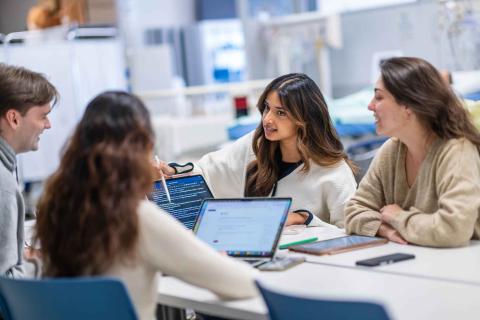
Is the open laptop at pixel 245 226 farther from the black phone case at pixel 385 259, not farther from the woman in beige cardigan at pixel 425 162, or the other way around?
the woman in beige cardigan at pixel 425 162

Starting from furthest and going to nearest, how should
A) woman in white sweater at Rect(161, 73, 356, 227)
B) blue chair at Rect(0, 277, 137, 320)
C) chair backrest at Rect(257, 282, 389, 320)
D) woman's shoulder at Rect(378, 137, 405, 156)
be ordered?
woman in white sweater at Rect(161, 73, 356, 227) → woman's shoulder at Rect(378, 137, 405, 156) → blue chair at Rect(0, 277, 137, 320) → chair backrest at Rect(257, 282, 389, 320)

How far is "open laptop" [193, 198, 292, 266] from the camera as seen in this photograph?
2.32 meters

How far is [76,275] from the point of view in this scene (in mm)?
1838

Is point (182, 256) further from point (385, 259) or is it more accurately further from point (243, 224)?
point (385, 259)

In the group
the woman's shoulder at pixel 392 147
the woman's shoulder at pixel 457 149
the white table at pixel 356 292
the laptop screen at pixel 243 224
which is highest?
the woman's shoulder at pixel 457 149

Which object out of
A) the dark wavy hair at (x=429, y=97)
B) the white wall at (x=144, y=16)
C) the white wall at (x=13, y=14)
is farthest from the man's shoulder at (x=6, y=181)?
the white wall at (x=13, y=14)

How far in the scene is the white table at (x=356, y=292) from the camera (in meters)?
1.79

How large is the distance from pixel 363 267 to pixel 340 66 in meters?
4.09

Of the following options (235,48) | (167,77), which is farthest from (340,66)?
(235,48)

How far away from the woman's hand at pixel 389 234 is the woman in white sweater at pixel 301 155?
45cm

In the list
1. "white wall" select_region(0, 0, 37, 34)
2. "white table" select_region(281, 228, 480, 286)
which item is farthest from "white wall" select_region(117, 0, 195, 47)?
"white table" select_region(281, 228, 480, 286)

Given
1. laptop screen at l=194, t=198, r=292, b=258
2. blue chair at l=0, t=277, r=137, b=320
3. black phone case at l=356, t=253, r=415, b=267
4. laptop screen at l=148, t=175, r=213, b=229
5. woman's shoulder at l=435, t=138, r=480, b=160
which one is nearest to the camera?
blue chair at l=0, t=277, r=137, b=320

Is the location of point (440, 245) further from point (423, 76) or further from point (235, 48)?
point (235, 48)

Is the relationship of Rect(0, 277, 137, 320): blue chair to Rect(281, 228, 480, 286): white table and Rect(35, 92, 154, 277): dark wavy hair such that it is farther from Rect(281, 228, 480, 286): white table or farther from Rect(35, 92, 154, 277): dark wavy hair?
Rect(281, 228, 480, 286): white table
